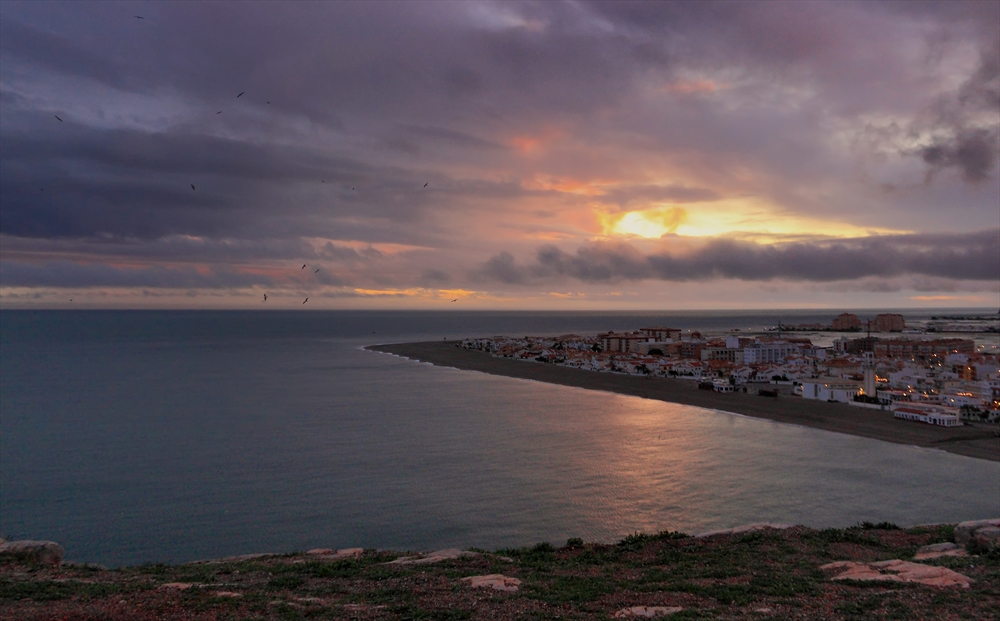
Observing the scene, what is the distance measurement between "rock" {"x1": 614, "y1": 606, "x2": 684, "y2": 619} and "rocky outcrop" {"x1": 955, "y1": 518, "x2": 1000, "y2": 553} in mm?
6967

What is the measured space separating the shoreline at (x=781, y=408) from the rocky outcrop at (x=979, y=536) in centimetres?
1872

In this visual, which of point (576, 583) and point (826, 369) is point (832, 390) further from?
point (576, 583)

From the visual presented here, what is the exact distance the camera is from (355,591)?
30.9ft

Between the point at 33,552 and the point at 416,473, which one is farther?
the point at 416,473

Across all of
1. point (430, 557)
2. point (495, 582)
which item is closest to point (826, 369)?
point (430, 557)

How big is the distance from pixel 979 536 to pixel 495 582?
9421 millimetres

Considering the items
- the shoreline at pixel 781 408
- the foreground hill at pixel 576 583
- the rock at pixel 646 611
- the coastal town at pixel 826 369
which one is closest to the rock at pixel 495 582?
the foreground hill at pixel 576 583

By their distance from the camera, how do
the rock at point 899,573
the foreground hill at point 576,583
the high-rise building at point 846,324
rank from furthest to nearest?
the high-rise building at point 846,324 → the rock at point 899,573 → the foreground hill at point 576,583

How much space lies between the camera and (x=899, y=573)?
9.45 meters

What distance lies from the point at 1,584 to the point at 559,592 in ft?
28.5

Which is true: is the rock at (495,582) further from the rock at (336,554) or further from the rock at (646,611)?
the rock at (336,554)

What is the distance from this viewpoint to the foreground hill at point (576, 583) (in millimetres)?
7957

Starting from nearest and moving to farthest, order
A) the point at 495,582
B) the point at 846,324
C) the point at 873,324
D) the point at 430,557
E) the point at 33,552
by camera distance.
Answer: the point at 495,582 → the point at 33,552 → the point at 430,557 → the point at 873,324 → the point at 846,324

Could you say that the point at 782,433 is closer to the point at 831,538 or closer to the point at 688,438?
the point at 688,438
